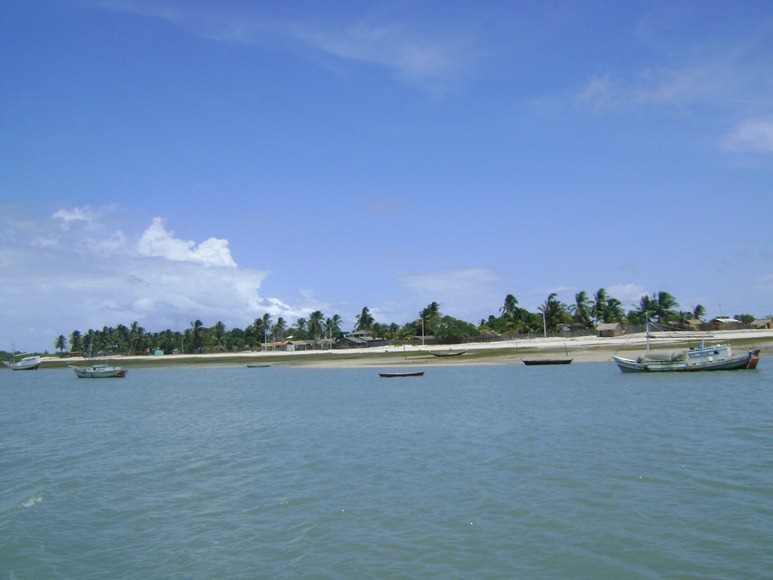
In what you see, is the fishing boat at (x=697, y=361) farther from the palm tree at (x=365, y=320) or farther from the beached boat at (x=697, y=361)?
the palm tree at (x=365, y=320)

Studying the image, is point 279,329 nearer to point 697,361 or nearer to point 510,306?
point 510,306

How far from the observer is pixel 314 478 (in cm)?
2053

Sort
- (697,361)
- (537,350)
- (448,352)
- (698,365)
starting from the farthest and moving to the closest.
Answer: (448,352) < (537,350) < (697,361) < (698,365)

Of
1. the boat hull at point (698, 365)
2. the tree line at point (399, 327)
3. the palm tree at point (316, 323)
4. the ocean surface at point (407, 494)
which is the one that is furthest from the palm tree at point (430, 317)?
the ocean surface at point (407, 494)

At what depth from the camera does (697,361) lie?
56062mm

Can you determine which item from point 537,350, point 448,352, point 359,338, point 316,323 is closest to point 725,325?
point 537,350

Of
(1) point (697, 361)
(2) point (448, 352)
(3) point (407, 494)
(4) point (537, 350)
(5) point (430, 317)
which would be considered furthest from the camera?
(5) point (430, 317)

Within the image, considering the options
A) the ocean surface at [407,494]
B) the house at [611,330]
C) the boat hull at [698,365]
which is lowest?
the ocean surface at [407,494]

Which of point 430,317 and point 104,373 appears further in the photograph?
point 430,317

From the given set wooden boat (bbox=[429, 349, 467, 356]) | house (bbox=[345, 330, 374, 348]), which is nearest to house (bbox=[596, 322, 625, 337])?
wooden boat (bbox=[429, 349, 467, 356])

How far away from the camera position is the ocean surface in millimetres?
13031

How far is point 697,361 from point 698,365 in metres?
0.36

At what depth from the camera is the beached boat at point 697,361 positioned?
54.2 meters

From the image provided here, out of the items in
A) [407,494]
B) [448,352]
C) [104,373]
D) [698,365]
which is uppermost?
[448,352]
